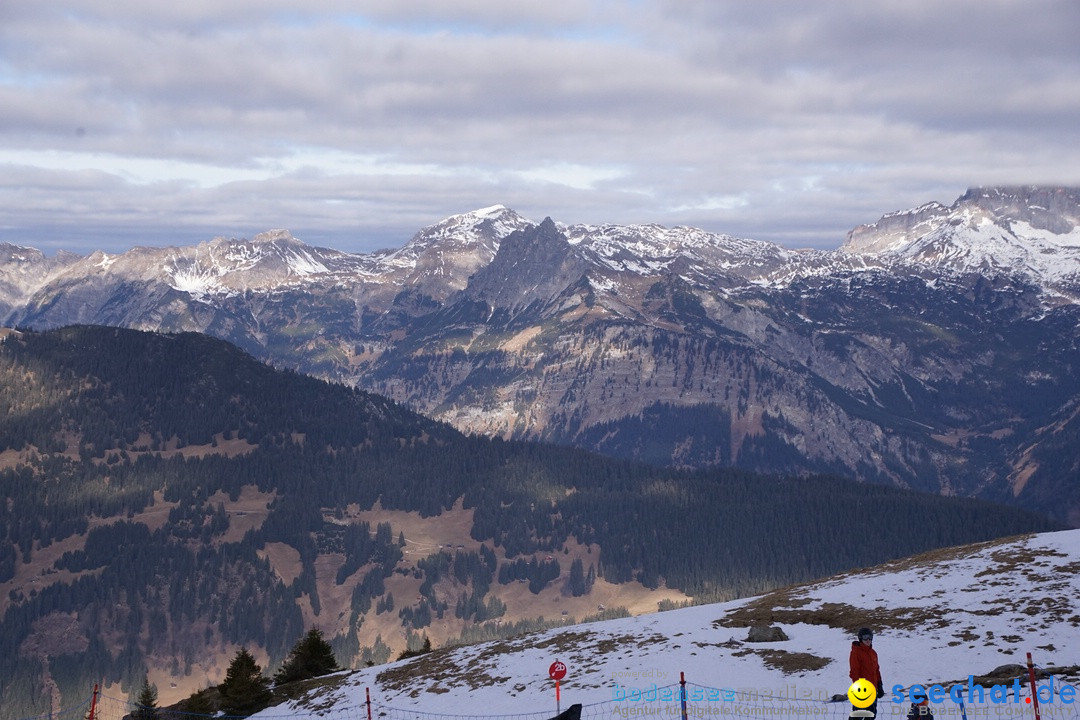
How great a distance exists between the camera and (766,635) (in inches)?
2682

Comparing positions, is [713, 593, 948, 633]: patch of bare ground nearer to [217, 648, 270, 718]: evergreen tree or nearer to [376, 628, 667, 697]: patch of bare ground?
[376, 628, 667, 697]: patch of bare ground

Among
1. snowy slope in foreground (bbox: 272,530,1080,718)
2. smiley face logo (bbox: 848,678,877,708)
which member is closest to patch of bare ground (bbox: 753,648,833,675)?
snowy slope in foreground (bbox: 272,530,1080,718)

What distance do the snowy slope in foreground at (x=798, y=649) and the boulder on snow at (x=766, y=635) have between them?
0.78 m

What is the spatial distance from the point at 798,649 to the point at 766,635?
3.77 m

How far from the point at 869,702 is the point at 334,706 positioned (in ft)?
158

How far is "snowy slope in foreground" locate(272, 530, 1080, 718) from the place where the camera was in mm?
55594

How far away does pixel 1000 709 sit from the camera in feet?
155

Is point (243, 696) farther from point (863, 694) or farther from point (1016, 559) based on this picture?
point (1016, 559)

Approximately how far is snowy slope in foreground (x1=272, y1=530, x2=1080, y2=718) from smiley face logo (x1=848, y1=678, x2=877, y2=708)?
13078 mm

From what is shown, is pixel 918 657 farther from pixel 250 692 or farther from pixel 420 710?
pixel 250 692

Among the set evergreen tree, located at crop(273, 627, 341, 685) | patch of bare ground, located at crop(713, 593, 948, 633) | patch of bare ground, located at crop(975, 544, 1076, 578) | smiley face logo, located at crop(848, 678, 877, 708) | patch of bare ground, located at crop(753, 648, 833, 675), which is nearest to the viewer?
smiley face logo, located at crop(848, 678, 877, 708)

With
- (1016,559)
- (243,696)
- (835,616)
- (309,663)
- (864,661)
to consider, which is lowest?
(309,663)

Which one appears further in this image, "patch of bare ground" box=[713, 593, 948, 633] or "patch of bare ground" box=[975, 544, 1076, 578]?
"patch of bare ground" box=[975, 544, 1076, 578]

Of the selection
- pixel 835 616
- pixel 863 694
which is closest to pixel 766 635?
pixel 835 616
